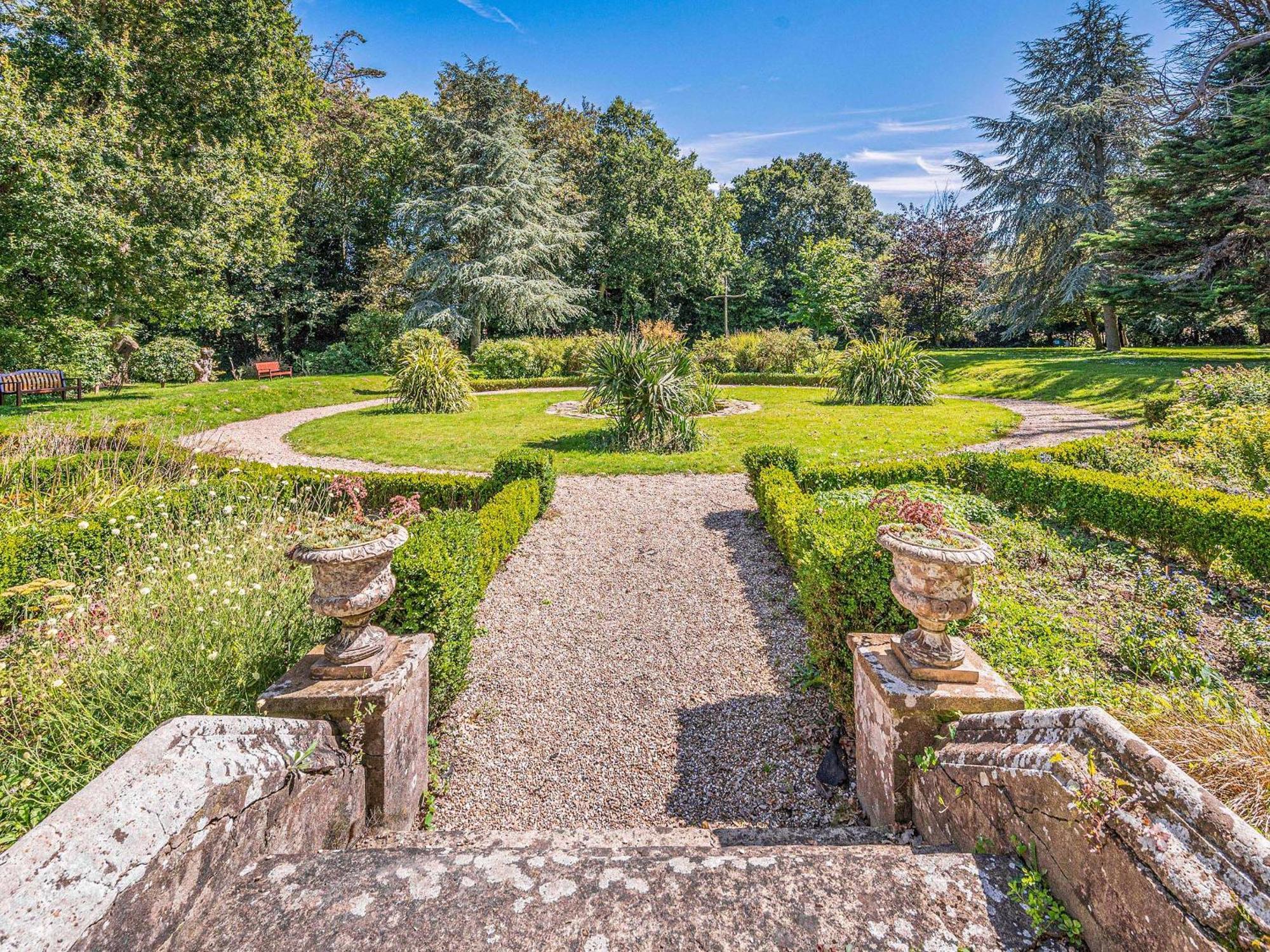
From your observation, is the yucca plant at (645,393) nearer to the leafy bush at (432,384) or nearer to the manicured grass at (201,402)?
the leafy bush at (432,384)

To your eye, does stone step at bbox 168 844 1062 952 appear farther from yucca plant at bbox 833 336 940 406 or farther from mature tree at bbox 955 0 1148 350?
mature tree at bbox 955 0 1148 350

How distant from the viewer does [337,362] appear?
941 inches

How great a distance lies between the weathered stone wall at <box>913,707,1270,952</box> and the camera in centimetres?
105

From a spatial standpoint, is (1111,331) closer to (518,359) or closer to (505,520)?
(518,359)

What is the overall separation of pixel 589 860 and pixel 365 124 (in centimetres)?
3099

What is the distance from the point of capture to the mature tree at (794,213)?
33.8m

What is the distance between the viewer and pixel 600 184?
2817 centimetres

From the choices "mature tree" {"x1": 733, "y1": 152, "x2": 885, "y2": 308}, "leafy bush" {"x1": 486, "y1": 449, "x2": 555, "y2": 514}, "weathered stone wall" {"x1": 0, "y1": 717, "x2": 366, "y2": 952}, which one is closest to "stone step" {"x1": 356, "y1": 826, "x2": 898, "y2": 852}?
"weathered stone wall" {"x1": 0, "y1": 717, "x2": 366, "y2": 952}

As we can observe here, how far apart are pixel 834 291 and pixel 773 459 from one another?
2388 centimetres

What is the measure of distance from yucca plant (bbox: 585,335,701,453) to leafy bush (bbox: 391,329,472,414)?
5.91 meters

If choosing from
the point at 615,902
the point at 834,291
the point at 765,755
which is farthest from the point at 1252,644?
the point at 834,291

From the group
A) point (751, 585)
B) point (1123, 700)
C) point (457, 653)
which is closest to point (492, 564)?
point (457, 653)

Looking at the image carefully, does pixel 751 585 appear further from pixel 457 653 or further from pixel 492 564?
pixel 457 653

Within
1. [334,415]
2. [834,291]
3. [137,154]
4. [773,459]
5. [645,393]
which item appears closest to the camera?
[773,459]
